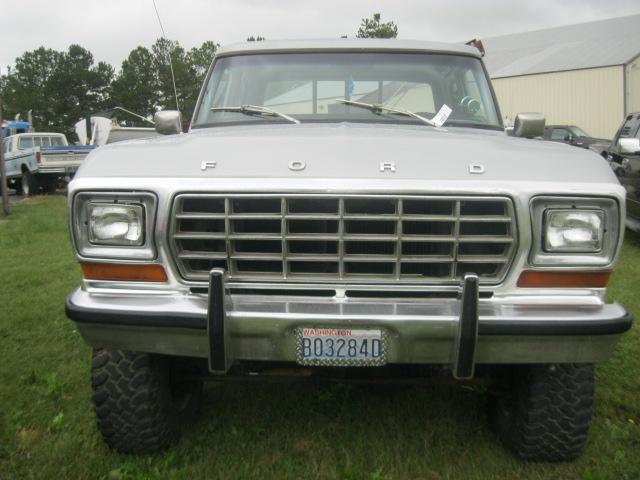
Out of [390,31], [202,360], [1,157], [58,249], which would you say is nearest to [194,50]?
[390,31]

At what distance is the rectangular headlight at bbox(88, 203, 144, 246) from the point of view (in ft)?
7.91

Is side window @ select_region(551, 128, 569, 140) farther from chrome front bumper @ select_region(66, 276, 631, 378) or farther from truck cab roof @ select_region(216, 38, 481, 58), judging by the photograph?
chrome front bumper @ select_region(66, 276, 631, 378)

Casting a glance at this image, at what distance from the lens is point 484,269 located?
246 cm

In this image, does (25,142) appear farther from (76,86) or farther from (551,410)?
(76,86)

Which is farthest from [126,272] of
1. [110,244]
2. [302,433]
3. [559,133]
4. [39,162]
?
[559,133]

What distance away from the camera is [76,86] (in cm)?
6919

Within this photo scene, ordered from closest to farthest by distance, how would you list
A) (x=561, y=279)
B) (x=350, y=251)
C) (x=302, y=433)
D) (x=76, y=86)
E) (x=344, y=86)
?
(x=561, y=279) < (x=350, y=251) < (x=302, y=433) < (x=344, y=86) < (x=76, y=86)

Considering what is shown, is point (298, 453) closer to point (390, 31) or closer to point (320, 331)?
point (320, 331)

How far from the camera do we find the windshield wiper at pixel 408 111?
334cm

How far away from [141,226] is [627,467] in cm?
230

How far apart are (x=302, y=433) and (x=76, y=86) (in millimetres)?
73156

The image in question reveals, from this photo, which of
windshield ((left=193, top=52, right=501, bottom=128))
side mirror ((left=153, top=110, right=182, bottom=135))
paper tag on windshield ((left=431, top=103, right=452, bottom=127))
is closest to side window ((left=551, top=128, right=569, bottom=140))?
windshield ((left=193, top=52, right=501, bottom=128))

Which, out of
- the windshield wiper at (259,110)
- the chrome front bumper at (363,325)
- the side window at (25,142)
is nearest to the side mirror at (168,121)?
the windshield wiper at (259,110)

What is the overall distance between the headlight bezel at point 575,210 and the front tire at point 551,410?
52cm
